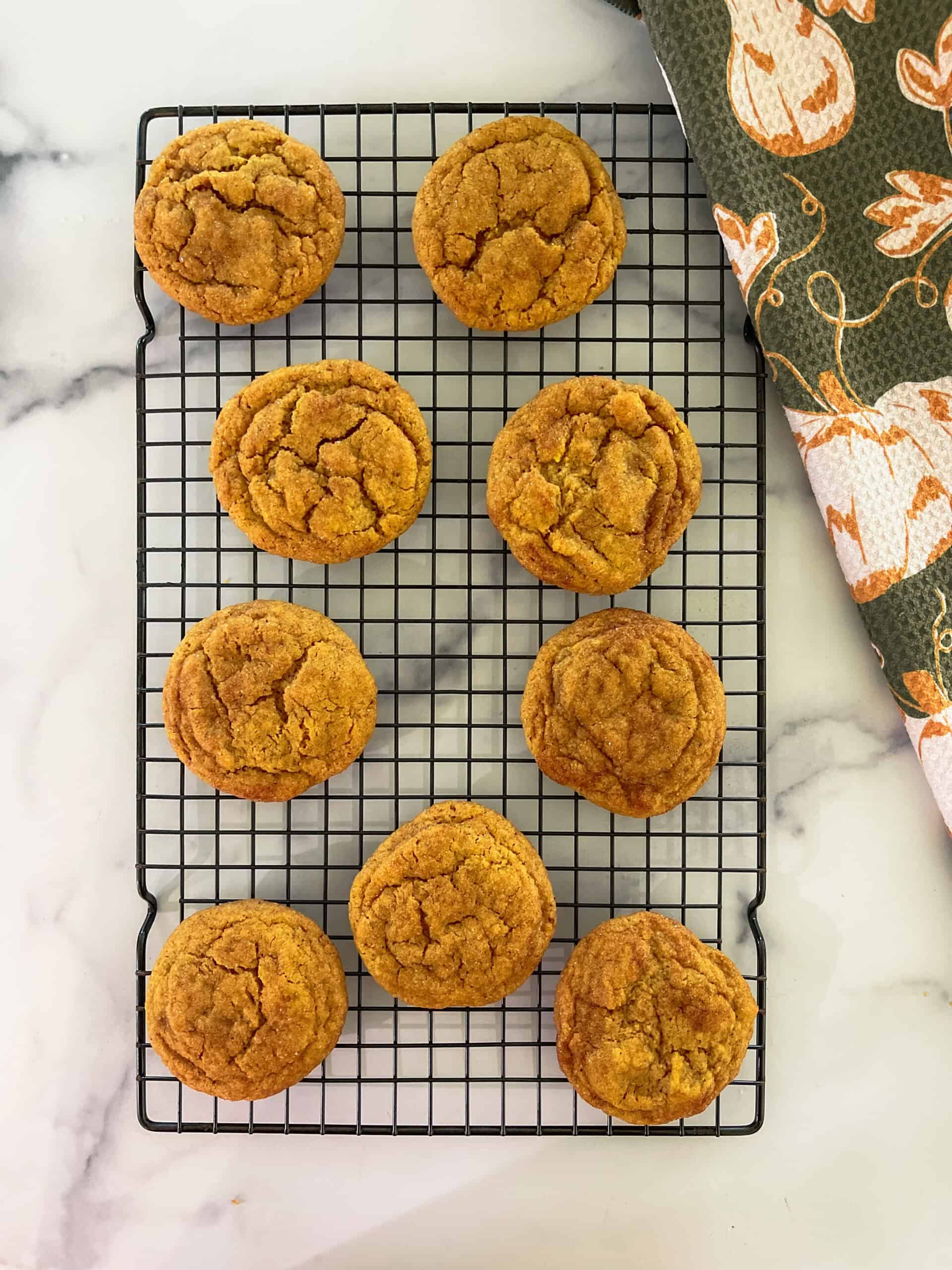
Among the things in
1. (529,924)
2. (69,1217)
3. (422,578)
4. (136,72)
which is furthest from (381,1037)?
(136,72)

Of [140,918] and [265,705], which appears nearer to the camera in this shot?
[265,705]

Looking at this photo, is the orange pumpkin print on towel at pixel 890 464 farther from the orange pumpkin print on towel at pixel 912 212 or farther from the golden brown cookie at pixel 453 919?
the golden brown cookie at pixel 453 919

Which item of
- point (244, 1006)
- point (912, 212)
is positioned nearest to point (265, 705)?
point (244, 1006)

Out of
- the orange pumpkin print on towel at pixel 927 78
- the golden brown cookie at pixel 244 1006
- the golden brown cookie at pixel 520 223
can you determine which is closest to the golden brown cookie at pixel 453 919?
the golden brown cookie at pixel 244 1006

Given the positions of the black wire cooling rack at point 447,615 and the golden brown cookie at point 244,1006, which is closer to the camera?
the golden brown cookie at point 244,1006

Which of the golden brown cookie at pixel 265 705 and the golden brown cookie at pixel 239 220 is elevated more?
the golden brown cookie at pixel 239 220

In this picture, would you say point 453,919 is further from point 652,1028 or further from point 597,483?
point 597,483
